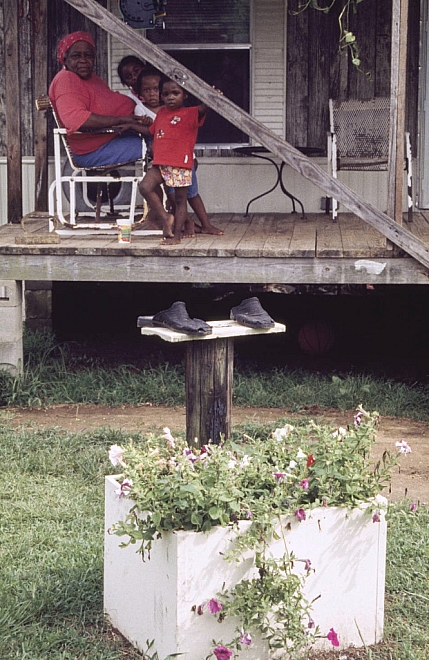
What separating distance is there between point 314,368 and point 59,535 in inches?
140

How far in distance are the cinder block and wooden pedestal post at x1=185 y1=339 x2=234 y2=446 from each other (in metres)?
3.29

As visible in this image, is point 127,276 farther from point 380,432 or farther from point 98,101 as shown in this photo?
point 380,432

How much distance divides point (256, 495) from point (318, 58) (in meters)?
5.87

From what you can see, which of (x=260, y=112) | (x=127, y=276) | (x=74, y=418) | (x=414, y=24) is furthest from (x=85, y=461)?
(x=414, y=24)

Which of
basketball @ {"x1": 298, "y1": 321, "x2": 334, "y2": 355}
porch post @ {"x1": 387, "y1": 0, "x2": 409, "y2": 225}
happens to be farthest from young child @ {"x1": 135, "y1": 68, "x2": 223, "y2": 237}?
porch post @ {"x1": 387, "y1": 0, "x2": 409, "y2": 225}

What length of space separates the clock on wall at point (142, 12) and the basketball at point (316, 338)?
287 cm

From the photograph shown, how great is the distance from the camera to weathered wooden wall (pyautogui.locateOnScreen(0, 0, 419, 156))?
8.27 metres

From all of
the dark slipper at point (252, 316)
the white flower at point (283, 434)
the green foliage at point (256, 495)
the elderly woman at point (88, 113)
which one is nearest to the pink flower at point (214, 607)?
the green foliage at point (256, 495)

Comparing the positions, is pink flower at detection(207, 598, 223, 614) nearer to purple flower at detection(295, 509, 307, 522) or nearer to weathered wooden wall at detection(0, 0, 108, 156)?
purple flower at detection(295, 509, 307, 522)

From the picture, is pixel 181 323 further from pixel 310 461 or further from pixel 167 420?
pixel 167 420

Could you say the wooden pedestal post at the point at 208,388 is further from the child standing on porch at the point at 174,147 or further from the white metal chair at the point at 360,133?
the white metal chair at the point at 360,133

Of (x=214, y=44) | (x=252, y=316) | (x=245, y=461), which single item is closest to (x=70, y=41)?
(x=214, y=44)

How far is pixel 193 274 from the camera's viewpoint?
21.2 ft

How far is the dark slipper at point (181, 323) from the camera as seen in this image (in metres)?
3.48
